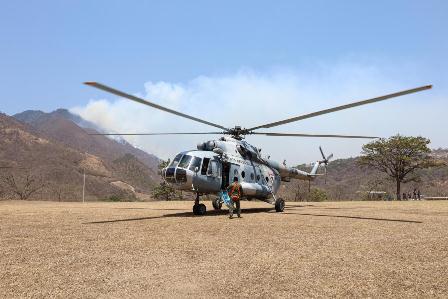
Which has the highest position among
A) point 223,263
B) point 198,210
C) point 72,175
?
point 72,175

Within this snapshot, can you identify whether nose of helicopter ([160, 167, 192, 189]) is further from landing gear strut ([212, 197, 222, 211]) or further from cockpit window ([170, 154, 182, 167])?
landing gear strut ([212, 197, 222, 211])

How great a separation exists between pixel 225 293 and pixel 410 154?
181 ft

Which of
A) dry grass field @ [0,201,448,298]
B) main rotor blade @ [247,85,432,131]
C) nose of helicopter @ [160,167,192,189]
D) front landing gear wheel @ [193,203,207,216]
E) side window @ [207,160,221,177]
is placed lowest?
dry grass field @ [0,201,448,298]

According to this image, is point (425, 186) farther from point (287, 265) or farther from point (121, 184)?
point (287, 265)

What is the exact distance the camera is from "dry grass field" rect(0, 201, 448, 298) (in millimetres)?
5445

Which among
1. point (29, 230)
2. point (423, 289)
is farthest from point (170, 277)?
point (29, 230)

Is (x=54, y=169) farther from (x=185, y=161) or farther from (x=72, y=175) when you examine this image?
(x=185, y=161)

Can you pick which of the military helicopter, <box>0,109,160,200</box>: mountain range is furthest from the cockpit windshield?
<box>0,109,160,200</box>: mountain range

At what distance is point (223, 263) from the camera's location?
693 centimetres

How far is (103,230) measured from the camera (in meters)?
11.2

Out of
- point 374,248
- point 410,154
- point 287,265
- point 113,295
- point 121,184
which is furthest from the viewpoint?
point 121,184

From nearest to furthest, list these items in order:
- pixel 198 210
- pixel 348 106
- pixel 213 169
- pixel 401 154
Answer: pixel 348 106 → pixel 198 210 → pixel 213 169 → pixel 401 154

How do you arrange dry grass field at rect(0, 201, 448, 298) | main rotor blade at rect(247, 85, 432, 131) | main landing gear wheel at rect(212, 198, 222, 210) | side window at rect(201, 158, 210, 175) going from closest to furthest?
dry grass field at rect(0, 201, 448, 298), main rotor blade at rect(247, 85, 432, 131), side window at rect(201, 158, 210, 175), main landing gear wheel at rect(212, 198, 222, 210)

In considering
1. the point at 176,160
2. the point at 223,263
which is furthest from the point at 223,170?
the point at 223,263
